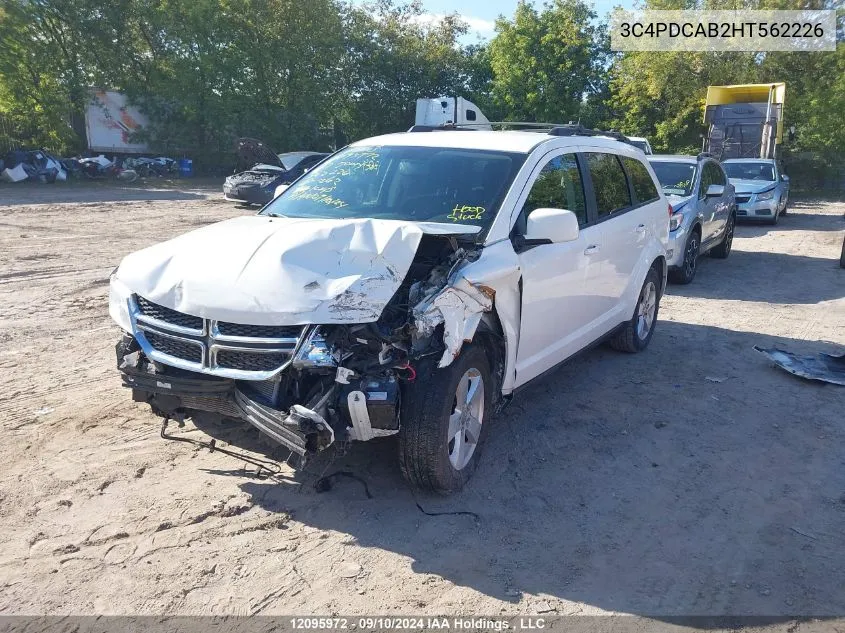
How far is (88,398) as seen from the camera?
5160mm

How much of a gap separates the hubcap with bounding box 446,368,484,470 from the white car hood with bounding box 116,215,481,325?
30.5 inches

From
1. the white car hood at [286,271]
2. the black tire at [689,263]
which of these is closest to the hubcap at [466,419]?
the white car hood at [286,271]

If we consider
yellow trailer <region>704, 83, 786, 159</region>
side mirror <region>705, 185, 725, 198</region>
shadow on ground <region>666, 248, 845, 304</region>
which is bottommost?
shadow on ground <region>666, 248, 845, 304</region>

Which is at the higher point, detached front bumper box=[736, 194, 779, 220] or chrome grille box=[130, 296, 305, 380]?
chrome grille box=[130, 296, 305, 380]

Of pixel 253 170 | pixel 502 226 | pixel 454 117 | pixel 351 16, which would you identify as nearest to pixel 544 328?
pixel 502 226

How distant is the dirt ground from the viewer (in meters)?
3.19

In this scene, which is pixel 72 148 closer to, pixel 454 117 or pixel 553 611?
pixel 454 117

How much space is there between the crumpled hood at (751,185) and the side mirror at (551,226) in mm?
14612

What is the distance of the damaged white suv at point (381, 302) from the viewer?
349 cm

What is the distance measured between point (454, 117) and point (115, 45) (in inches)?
564

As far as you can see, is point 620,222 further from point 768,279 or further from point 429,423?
point 768,279

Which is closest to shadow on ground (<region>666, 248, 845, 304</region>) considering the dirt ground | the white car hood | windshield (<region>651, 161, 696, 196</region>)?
windshield (<region>651, 161, 696, 196</region>)

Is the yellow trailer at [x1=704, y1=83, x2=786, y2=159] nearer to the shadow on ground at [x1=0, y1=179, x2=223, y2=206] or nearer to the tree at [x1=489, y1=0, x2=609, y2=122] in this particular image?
the tree at [x1=489, y1=0, x2=609, y2=122]

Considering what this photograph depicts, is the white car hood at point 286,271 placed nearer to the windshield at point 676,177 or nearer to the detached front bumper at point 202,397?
the detached front bumper at point 202,397
